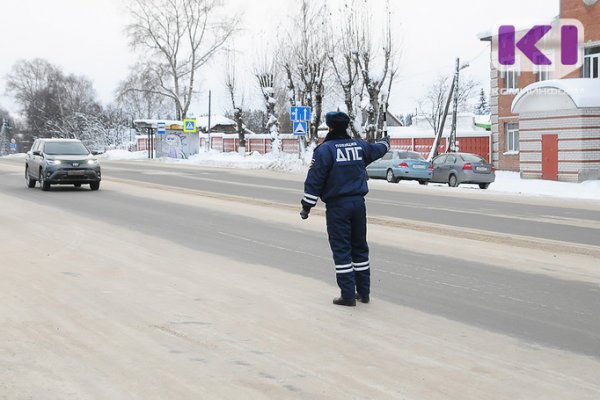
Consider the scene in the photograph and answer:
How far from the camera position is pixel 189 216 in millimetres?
15773

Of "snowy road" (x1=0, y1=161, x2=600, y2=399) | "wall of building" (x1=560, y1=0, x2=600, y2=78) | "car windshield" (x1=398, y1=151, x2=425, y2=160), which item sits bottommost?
"snowy road" (x1=0, y1=161, x2=600, y2=399)

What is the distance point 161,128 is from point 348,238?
54.9m

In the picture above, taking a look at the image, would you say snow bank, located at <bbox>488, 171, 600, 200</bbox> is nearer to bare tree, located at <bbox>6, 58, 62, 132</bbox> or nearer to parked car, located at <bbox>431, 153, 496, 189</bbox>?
parked car, located at <bbox>431, 153, 496, 189</bbox>

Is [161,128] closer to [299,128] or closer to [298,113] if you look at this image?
[298,113]

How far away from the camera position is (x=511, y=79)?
4016 centimetres

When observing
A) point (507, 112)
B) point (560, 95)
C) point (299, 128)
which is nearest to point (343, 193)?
point (560, 95)

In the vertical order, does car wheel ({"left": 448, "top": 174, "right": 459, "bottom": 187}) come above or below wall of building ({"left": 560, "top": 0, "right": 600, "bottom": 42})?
below

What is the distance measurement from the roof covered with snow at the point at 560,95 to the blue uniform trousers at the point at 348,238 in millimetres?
26344

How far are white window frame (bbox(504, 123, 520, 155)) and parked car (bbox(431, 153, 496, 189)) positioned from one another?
11190mm

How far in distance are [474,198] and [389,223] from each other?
8.05 m

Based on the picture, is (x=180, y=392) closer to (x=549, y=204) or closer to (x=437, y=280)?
(x=437, y=280)

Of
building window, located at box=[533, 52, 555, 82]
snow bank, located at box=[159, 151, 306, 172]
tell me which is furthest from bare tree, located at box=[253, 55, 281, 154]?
building window, located at box=[533, 52, 555, 82]

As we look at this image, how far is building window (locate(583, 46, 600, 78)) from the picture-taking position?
3372cm

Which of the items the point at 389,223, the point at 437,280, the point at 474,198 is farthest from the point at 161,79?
Answer: the point at 437,280
